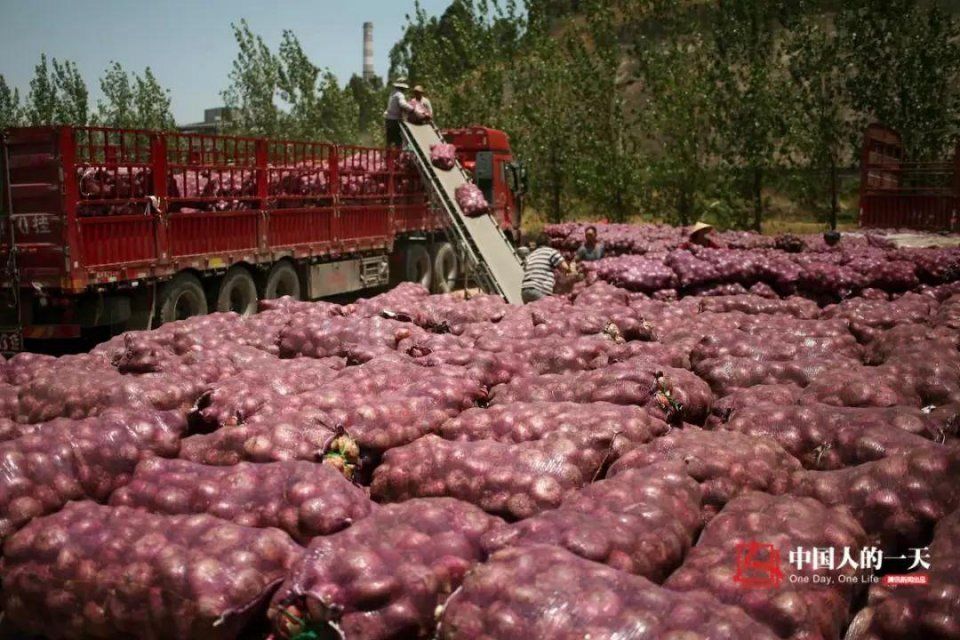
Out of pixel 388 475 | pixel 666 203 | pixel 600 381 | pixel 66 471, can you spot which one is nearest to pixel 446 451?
pixel 388 475

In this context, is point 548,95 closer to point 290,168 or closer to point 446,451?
point 290,168

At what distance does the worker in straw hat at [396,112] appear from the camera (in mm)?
15664

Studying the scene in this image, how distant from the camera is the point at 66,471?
364 centimetres

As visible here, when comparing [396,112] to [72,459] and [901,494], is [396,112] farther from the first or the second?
[901,494]

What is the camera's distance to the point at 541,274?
11219mm

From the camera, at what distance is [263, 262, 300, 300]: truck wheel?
12.5 meters

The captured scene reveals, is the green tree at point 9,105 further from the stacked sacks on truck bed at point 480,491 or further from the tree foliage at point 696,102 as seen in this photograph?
the stacked sacks on truck bed at point 480,491

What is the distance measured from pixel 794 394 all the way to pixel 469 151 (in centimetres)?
1353

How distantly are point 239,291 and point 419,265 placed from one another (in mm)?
5924

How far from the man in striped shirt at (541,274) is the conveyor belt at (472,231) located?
181 cm

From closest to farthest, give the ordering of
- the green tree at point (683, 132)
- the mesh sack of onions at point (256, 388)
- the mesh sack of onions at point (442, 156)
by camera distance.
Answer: the mesh sack of onions at point (256, 388)
the mesh sack of onions at point (442, 156)
the green tree at point (683, 132)

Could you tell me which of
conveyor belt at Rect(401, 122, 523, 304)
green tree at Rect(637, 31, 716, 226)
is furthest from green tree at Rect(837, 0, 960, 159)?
conveyor belt at Rect(401, 122, 523, 304)

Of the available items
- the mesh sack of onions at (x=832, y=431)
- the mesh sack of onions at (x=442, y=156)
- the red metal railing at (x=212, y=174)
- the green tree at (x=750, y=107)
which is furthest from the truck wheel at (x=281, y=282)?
the green tree at (x=750, y=107)

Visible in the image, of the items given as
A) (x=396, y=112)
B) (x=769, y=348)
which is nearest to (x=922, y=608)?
(x=769, y=348)
